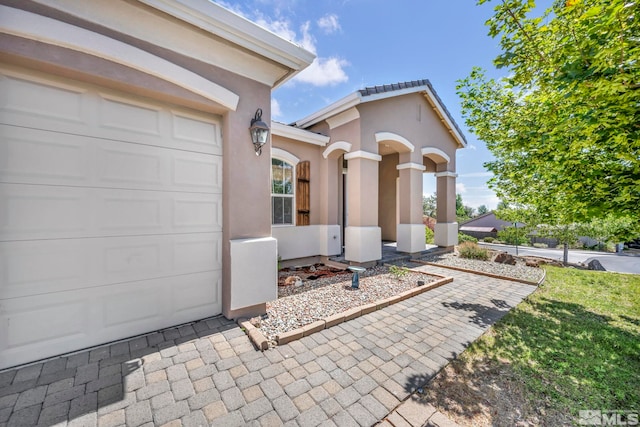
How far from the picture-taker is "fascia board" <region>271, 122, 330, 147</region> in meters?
6.64

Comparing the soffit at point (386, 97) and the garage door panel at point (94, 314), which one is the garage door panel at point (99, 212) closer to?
the garage door panel at point (94, 314)

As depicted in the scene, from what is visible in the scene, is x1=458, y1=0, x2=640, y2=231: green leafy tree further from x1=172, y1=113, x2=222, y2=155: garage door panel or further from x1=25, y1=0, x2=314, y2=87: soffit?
x1=172, y1=113, x2=222, y2=155: garage door panel

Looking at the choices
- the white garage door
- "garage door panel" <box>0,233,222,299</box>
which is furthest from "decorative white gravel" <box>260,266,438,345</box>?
"garage door panel" <box>0,233,222,299</box>

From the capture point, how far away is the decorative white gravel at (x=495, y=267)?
6.60m

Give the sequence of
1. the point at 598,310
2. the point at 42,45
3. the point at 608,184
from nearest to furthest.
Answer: the point at 42,45, the point at 608,184, the point at 598,310

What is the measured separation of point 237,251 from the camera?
3668 mm

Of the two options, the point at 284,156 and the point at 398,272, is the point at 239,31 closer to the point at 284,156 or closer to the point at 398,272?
the point at 284,156

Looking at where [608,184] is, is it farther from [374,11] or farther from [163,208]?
[374,11]

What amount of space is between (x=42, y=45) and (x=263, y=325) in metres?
4.17

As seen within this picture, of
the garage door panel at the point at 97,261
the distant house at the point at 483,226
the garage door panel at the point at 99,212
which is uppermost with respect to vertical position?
the garage door panel at the point at 99,212

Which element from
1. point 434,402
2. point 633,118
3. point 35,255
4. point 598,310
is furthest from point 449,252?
point 35,255

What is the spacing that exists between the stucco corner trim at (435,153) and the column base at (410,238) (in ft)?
9.10

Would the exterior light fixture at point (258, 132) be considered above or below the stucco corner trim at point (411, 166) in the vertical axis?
below

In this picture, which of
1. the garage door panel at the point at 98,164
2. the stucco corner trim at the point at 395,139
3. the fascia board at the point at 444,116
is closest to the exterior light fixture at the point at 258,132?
the garage door panel at the point at 98,164
